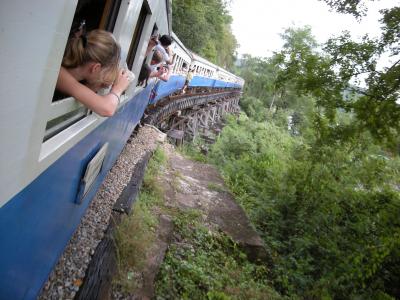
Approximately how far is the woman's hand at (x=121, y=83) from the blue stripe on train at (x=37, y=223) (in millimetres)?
417

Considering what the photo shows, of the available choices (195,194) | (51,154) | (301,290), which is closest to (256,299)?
(301,290)

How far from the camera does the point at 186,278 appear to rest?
15.9 ft

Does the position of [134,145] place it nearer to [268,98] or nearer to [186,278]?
[186,278]

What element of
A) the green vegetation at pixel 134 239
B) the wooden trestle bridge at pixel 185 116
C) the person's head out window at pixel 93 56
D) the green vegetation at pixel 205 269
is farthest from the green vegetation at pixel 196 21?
the person's head out window at pixel 93 56

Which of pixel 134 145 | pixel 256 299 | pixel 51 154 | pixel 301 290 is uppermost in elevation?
pixel 51 154

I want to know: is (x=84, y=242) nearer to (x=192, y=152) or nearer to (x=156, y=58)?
(x=156, y=58)

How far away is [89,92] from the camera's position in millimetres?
1877

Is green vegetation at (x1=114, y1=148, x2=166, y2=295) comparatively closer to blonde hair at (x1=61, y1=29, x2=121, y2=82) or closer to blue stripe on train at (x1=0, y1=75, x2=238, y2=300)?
blue stripe on train at (x1=0, y1=75, x2=238, y2=300)

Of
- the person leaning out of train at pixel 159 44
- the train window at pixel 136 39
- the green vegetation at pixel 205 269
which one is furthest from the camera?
the person leaning out of train at pixel 159 44

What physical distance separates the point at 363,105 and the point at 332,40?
1.52 m

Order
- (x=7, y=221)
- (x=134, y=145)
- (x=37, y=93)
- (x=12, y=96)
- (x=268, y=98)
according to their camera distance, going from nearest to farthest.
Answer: (x=12, y=96) → (x=37, y=93) → (x=7, y=221) → (x=134, y=145) → (x=268, y=98)

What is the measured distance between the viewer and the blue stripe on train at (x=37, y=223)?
1414 millimetres

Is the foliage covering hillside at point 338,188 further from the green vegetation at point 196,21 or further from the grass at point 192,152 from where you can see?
the green vegetation at point 196,21

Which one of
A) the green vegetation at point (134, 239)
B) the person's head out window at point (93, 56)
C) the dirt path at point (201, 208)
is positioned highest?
the person's head out window at point (93, 56)
